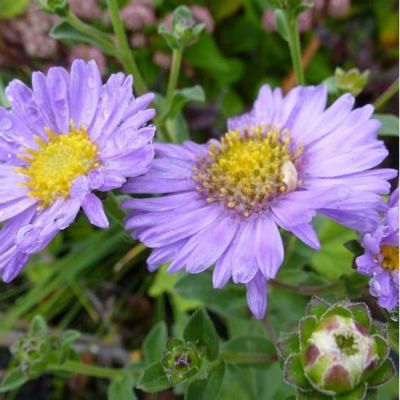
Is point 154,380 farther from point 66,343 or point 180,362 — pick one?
point 66,343

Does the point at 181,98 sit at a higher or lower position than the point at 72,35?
lower

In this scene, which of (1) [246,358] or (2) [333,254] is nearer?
(1) [246,358]

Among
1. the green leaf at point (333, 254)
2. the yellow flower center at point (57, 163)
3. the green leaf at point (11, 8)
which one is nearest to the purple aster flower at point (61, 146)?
the yellow flower center at point (57, 163)

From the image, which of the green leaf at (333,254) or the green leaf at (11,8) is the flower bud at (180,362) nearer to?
the green leaf at (333,254)

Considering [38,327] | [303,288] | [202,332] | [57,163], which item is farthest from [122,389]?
[57,163]

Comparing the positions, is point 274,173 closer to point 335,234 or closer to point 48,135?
point 48,135

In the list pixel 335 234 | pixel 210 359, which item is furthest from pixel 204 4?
pixel 210 359

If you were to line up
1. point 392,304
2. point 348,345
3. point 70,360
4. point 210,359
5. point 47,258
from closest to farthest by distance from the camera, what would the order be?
1. point 348,345
2. point 392,304
3. point 210,359
4. point 70,360
5. point 47,258

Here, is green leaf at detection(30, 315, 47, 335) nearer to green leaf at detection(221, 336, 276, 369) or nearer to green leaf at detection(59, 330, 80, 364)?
green leaf at detection(59, 330, 80, 364)
